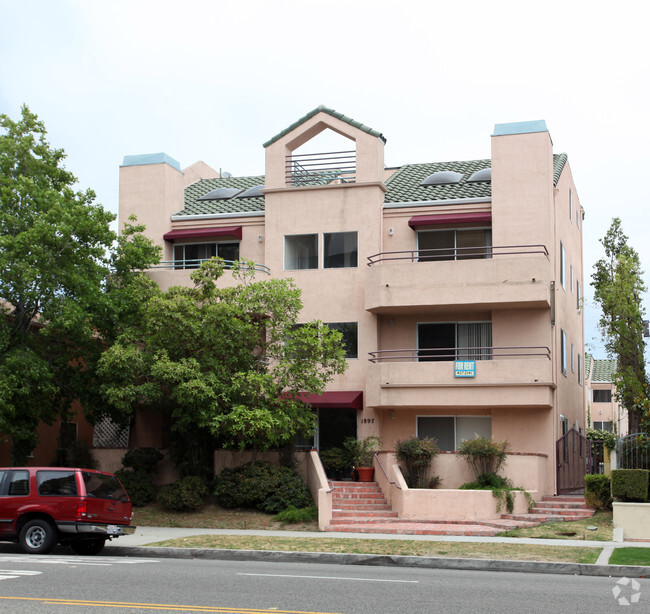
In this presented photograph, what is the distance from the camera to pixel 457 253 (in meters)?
29.4

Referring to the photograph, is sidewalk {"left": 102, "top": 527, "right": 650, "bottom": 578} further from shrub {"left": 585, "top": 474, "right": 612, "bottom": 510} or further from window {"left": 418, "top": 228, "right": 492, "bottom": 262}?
window {"left": 418, "top": 228, "right": 492, "bottom": 262}

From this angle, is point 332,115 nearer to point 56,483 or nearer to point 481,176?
point 481,176

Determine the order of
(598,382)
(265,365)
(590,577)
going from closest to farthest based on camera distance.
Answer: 1. (590,577)
2. (265,365)
3. (598,382)

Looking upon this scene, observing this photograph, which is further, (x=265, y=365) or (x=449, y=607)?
(x=265, y=365)

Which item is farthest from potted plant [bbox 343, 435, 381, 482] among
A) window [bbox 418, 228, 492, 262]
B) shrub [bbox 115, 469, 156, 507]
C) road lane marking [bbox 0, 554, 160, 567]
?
road lane marking [bbox 0, 554, 160, 567]

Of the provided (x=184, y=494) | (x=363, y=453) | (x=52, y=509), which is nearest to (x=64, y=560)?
(x=52, y=509)

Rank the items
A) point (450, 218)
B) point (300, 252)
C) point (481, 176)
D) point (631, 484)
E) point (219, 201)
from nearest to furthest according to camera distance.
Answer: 1. point (631, 484)
2. point (450, 218)
3. point (300, 252)
4. point (481, 176)
5. point (219, 201)

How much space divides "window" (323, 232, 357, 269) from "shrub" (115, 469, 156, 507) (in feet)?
29.2

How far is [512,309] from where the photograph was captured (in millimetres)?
27625

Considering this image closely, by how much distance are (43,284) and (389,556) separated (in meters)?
12.8

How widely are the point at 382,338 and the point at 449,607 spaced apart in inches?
747

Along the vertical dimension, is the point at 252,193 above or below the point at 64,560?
above

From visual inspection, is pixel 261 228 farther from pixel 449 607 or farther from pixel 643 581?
pixel 449 607

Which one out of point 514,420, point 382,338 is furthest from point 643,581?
point 382,338
